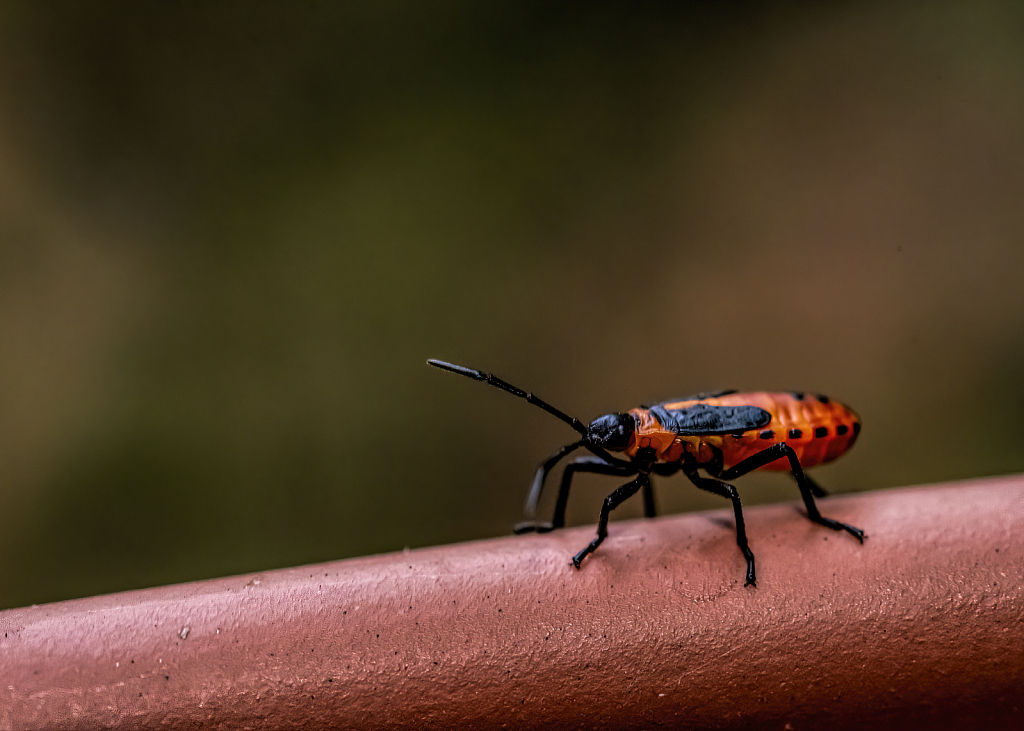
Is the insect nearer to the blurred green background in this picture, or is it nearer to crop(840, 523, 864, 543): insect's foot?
crop(840, 523, 864, 543): insect's foot

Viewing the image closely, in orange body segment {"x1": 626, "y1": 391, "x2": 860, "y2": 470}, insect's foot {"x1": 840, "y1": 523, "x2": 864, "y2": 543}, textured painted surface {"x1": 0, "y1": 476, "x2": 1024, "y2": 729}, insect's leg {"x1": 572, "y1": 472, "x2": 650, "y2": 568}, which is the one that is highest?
orange body segment {"x1": 626, "y1": 391, "x2": 860, "y2": 470}

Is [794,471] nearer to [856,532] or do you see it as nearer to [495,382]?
[856,532]

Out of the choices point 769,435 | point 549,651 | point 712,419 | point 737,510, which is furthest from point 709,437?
point 549,651

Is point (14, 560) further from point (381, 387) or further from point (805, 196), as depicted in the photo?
point (805, 196)

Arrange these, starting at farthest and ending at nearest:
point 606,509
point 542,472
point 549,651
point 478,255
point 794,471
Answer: point 478,255 < point 542,472 < point 794,471 < point 606,509 < point 549,651

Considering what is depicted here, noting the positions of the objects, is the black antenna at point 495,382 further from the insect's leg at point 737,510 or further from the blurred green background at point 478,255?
the blurred green background at point 478,255

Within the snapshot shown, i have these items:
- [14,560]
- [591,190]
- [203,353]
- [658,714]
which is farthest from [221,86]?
[658,714]

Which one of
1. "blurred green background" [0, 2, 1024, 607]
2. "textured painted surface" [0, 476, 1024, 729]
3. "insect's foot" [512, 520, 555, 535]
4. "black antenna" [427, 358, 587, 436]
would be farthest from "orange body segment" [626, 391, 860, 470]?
"blurred green background" [0, 2, 1024, 607]
